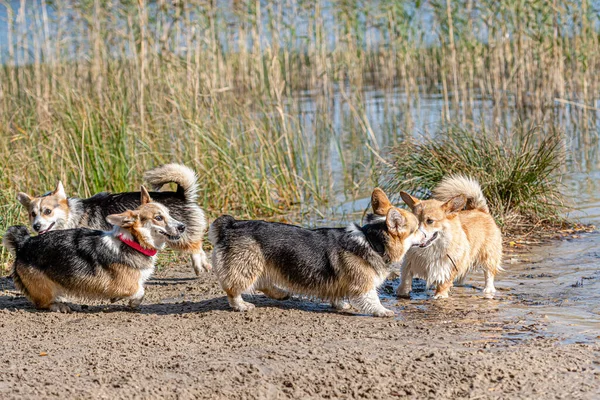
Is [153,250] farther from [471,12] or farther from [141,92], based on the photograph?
[471,12]

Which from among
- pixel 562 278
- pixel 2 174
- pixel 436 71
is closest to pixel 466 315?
pixel 562 278

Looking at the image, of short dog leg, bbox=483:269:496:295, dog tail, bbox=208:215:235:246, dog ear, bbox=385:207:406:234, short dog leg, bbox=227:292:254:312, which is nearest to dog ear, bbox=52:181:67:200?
dog tail, bbox=208:215:235:246

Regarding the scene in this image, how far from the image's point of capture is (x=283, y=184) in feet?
29.5

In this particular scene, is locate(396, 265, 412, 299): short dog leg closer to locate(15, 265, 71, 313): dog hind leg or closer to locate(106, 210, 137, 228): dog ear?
locate(106, 210, 137, 228): dog ear

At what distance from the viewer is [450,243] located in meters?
5.36

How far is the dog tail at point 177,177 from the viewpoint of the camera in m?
6.04

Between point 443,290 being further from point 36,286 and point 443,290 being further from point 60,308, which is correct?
point 36,286

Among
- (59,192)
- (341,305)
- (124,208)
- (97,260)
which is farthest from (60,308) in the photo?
(341,305)

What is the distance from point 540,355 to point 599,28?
15.8 m

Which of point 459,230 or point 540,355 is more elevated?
point 459,230

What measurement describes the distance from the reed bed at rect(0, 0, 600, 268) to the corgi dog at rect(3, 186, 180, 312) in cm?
164

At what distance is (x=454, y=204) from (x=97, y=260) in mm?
2414

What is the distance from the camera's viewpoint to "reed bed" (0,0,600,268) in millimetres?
7961

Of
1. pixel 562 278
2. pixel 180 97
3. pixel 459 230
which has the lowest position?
pixel 562 278
